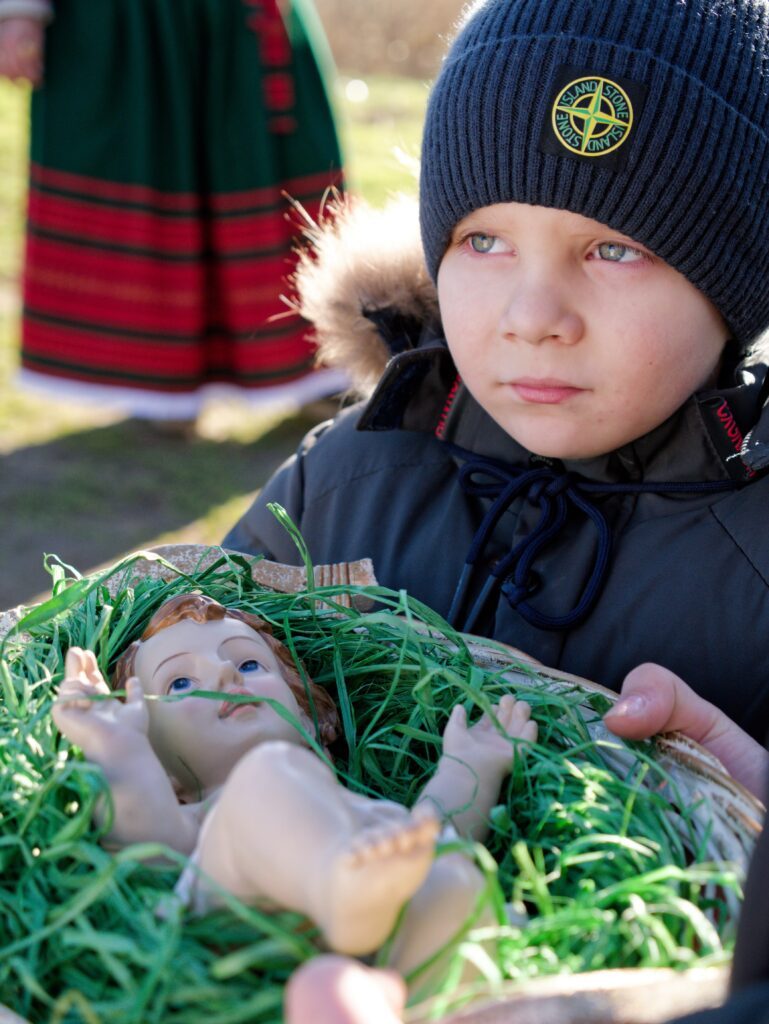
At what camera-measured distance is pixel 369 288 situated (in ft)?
5.68

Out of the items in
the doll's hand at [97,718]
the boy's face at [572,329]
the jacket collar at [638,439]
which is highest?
the boy's face at [572,329]

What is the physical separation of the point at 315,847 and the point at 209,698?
1.10 ft

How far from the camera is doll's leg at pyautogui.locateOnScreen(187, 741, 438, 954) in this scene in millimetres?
831

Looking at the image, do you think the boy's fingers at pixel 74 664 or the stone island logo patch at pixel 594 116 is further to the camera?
the stone island logo patch at pixel 594 116

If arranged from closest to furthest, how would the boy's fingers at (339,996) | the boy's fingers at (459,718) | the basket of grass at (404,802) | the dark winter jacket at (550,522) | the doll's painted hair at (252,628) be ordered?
the boy's fingers at (339,996)
the basket of grass at (404,802)
the boy's fingers at (459,718)
the doll's painted hair at (252,628)
the dark winter jacket at (550,522)

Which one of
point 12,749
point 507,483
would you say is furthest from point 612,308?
point 12,749

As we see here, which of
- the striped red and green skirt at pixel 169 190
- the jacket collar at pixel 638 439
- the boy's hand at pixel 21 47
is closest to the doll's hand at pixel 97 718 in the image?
the jacket collar at pixel 638 439

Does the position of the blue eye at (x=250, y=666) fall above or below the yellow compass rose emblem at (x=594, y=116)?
below

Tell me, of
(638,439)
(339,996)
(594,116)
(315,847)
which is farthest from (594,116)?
(339,996)

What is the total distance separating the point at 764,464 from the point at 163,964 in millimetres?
848

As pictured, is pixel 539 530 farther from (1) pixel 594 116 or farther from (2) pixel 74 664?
(2) pixel 74 664

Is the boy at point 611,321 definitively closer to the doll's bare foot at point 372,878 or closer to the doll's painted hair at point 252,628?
the doll's painted hair at point 252,628

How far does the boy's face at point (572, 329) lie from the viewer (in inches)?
54.0

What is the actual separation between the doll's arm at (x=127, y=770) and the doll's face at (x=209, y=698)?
0.25ft
